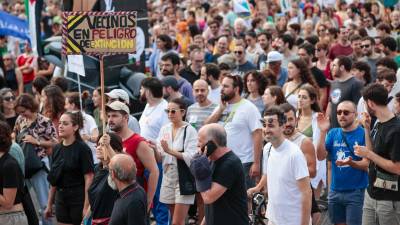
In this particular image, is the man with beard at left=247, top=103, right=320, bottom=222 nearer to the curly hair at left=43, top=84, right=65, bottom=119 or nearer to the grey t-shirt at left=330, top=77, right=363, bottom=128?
the curly hair at left=43, top=84, right=65, bottom=119

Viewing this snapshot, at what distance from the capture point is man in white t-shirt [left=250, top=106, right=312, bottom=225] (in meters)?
7.74

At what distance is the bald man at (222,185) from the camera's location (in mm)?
7461

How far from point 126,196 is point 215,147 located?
2.80 feet

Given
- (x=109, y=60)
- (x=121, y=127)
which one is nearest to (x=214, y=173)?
(x=121, y=127)

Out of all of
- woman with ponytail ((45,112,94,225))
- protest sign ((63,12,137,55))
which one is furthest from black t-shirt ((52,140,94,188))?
protest sign ((63,12,137,55))

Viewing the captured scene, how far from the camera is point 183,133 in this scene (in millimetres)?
9883

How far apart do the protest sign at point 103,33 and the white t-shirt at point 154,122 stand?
5.48 feet

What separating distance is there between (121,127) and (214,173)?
1.40m

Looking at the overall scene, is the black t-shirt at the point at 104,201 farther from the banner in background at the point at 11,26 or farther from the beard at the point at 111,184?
the banner in background at the point at 11,26

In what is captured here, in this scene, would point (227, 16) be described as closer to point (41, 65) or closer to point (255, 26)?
point (255, 26)

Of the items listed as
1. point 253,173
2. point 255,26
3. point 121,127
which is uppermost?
point 255,26

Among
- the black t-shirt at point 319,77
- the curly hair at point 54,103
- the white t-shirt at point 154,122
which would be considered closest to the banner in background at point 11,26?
the black t-shirt at point 319,77

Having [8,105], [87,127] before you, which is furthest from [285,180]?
[8,105]

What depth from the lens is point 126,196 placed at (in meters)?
7.14
